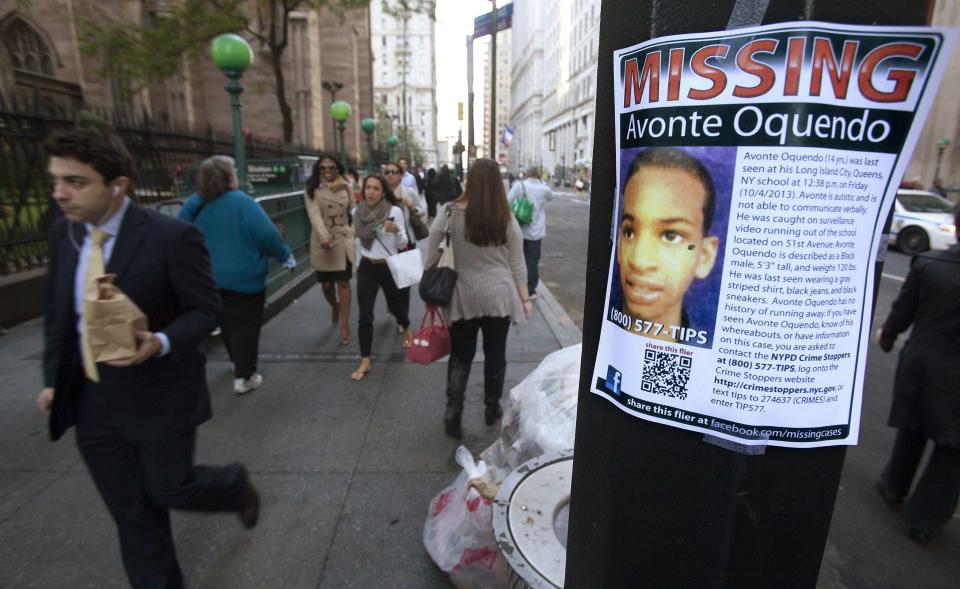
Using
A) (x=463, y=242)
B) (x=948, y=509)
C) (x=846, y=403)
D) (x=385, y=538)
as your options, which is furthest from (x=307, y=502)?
(x=948, y=509)

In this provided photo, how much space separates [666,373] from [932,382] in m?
2.94

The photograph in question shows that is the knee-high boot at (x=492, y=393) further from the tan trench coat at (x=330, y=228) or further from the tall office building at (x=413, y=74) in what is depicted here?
the tall office building at (x=413, y=74)

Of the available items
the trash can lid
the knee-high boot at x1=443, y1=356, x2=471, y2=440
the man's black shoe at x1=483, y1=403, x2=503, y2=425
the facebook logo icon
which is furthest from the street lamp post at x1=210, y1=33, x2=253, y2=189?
the facebook logo icon

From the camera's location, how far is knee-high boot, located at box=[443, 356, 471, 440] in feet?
13.6

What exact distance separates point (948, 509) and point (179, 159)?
33.5ft

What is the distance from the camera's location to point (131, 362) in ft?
6.66

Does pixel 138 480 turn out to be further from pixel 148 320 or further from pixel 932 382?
pixel 932 382

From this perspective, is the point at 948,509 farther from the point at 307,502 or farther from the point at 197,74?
the point at 197,74

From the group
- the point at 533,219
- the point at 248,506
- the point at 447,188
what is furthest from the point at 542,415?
the point at 447,188

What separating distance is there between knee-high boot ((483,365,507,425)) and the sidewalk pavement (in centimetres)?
10

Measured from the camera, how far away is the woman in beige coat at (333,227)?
20.4 feet

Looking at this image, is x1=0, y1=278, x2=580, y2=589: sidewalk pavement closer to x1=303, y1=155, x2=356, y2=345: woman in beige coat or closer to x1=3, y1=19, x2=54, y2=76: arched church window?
x1=303, y1=155, x2=356, y2=345: woman in beige coat

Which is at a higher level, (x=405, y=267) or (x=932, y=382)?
(x=405, y=267)

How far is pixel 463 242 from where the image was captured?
159 inches
